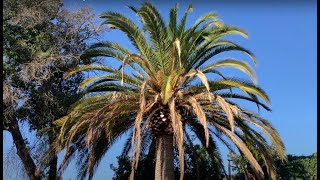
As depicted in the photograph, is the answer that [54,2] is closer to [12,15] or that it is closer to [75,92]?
[12,15]

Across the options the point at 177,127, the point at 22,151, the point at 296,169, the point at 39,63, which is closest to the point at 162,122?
the point at 177,127

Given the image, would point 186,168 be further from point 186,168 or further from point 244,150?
point 244,150

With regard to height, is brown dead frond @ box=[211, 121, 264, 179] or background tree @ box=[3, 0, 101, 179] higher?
background tree @ box=[3, 0, 101, 179]

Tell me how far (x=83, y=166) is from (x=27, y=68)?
148 inches

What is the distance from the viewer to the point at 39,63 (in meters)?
17.4

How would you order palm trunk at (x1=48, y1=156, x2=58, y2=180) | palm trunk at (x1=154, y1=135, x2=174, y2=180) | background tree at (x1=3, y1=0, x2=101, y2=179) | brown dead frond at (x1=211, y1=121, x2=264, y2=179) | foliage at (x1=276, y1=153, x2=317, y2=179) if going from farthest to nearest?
1. foliage at (x1=276, y1=153, x2=317, y2=179)
2. palm trunk at (x1=48, y1=156, x2=58, y2=180)
3. background tree at (x1=3, y1=0, x2=101, y2=179)
4. palm trunk at (x1=154, y1=135, x2=174, y2=180)
5. brown dead frond at (x1=211, y1=121, x2=264, y2=179)

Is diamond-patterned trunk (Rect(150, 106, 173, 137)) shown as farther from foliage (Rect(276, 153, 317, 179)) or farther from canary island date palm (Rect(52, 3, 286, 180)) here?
foliage (Rect(276, 153, 317, 179))

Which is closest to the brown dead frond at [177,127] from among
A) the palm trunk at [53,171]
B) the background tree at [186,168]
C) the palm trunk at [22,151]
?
the background tree at [186,168]

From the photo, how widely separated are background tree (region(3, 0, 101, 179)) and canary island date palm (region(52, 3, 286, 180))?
1.82 meters

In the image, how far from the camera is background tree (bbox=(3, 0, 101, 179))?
1745 cm

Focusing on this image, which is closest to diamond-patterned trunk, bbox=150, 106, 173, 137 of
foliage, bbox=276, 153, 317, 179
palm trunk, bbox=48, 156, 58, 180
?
palm trunk, bbox=48, 156, 58, 180

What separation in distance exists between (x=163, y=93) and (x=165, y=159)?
7.36 feet

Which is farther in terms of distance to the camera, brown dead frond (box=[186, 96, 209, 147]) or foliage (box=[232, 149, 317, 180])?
foliage (box=[232, 149, 317, 180])

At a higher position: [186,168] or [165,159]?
[186,168]
